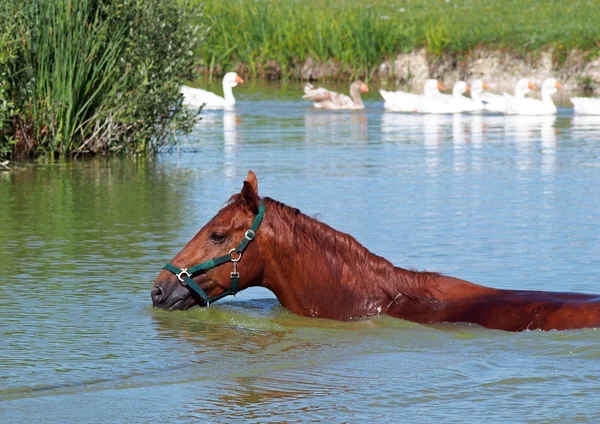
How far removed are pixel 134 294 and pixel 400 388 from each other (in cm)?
287

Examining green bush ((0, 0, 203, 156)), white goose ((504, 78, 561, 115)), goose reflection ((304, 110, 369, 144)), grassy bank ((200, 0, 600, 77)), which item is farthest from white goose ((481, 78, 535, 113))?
green bush ((0, 0, 203, 156))

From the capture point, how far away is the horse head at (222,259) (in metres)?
7.05

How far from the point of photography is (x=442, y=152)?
18094 millimetres

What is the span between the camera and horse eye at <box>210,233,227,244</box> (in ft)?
23.2

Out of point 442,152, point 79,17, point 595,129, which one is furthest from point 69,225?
point 595,129

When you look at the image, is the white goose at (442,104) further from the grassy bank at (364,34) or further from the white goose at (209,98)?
the grassy bank at (364,34)

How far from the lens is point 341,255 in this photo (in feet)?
23.3

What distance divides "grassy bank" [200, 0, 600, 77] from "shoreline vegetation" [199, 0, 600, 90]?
25 mm

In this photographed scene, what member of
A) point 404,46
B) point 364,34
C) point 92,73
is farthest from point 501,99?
point 92,73

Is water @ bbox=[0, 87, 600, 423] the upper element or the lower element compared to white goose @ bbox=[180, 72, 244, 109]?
lower

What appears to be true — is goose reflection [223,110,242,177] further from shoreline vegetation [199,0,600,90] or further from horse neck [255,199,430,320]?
horse neck [255,199,430,320]

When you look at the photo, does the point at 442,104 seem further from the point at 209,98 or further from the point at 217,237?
the point at 217,237

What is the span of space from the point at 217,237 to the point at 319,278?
2.01 ft

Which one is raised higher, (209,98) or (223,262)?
(209,98)
